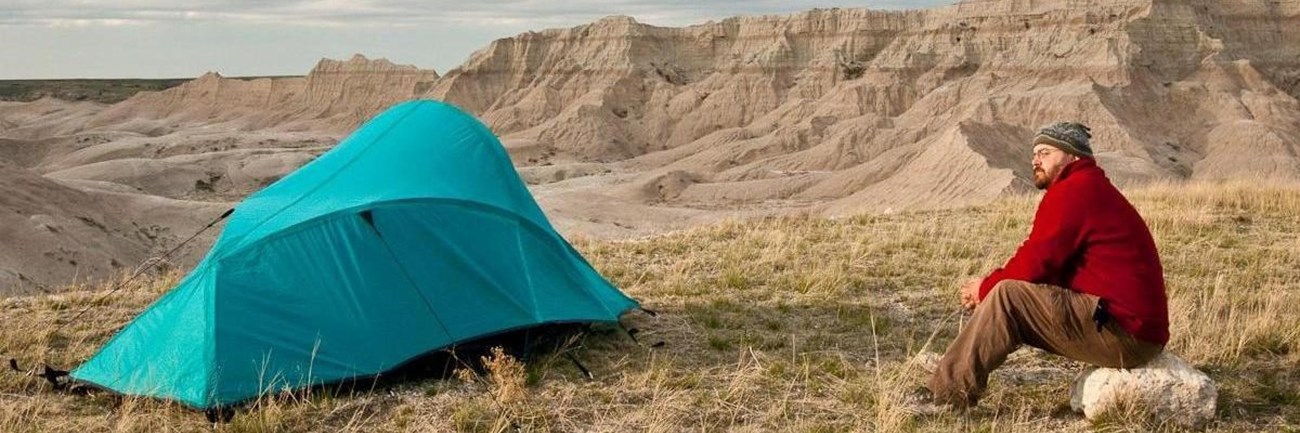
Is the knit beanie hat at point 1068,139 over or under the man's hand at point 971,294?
over

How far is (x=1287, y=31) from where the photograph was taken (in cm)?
5512

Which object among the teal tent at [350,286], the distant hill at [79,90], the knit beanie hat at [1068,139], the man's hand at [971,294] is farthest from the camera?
the distant hill at [79,90]

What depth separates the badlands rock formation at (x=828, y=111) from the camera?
37594 millimetres

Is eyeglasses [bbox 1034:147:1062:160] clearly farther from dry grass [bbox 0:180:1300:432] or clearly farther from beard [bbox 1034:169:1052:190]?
dry grass [bbox 0:180:1300:432]

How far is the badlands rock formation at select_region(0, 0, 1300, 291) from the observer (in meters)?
37.6

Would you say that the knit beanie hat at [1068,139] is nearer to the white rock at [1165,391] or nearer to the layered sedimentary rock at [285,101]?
the white rock at [1165,391]

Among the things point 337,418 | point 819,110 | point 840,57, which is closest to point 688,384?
point 337,418

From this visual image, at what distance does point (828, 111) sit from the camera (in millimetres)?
56625

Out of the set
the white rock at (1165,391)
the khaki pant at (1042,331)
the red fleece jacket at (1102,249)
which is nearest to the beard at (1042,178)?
the red fleece jacket at (1102,249)

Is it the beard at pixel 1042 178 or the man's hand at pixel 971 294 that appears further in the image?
the man's hand at pixel 971 294

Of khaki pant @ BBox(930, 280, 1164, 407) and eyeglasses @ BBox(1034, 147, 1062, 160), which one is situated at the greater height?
eyeglasses @ BBox(1034, 147, 1062, 160)

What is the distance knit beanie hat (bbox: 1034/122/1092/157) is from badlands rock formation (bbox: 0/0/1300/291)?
75.0ft

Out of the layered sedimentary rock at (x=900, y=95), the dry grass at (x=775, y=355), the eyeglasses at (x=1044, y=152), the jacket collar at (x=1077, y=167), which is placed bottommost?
the layered sedimentary rock at (x=900, y=95)

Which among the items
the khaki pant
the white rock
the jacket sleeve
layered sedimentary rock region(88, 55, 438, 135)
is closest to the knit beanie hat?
the jacket sleeve
